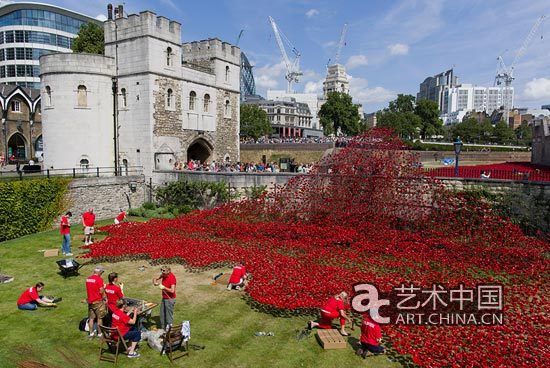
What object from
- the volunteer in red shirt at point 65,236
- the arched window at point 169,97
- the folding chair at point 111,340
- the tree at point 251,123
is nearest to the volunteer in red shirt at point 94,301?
the folding chair at point 111,340

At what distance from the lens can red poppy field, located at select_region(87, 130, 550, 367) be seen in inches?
383

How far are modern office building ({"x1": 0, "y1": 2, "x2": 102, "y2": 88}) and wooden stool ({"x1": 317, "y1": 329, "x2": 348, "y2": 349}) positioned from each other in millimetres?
80824

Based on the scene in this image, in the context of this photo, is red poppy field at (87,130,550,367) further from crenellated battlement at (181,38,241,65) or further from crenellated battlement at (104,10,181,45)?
crenellated battlement at (181,38,241,65)

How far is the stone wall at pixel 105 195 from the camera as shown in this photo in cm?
2512

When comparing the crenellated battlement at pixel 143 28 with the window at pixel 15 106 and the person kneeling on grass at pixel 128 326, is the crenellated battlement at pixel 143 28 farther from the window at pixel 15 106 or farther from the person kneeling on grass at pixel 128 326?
the window at pixel 15 106

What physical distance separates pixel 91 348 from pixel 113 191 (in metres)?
19.9

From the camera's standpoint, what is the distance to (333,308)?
9969 millimetres

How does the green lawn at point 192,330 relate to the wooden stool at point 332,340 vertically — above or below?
below

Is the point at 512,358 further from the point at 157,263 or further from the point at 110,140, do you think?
the point at 110,140

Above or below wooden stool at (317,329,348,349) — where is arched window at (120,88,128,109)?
above

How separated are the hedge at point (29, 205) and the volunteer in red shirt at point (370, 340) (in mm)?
19324

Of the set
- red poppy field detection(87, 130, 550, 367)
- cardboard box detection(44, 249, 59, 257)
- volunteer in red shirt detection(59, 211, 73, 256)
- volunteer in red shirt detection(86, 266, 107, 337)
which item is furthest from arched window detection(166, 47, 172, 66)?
volunteer in red shirt detection(86, 266, 107, 337)

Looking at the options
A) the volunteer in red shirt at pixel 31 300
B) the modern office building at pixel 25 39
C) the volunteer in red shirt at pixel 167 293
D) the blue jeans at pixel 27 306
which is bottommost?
the blue jeans at pixel 27 306

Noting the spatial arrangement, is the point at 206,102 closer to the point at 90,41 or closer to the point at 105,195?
the point at 105,195
